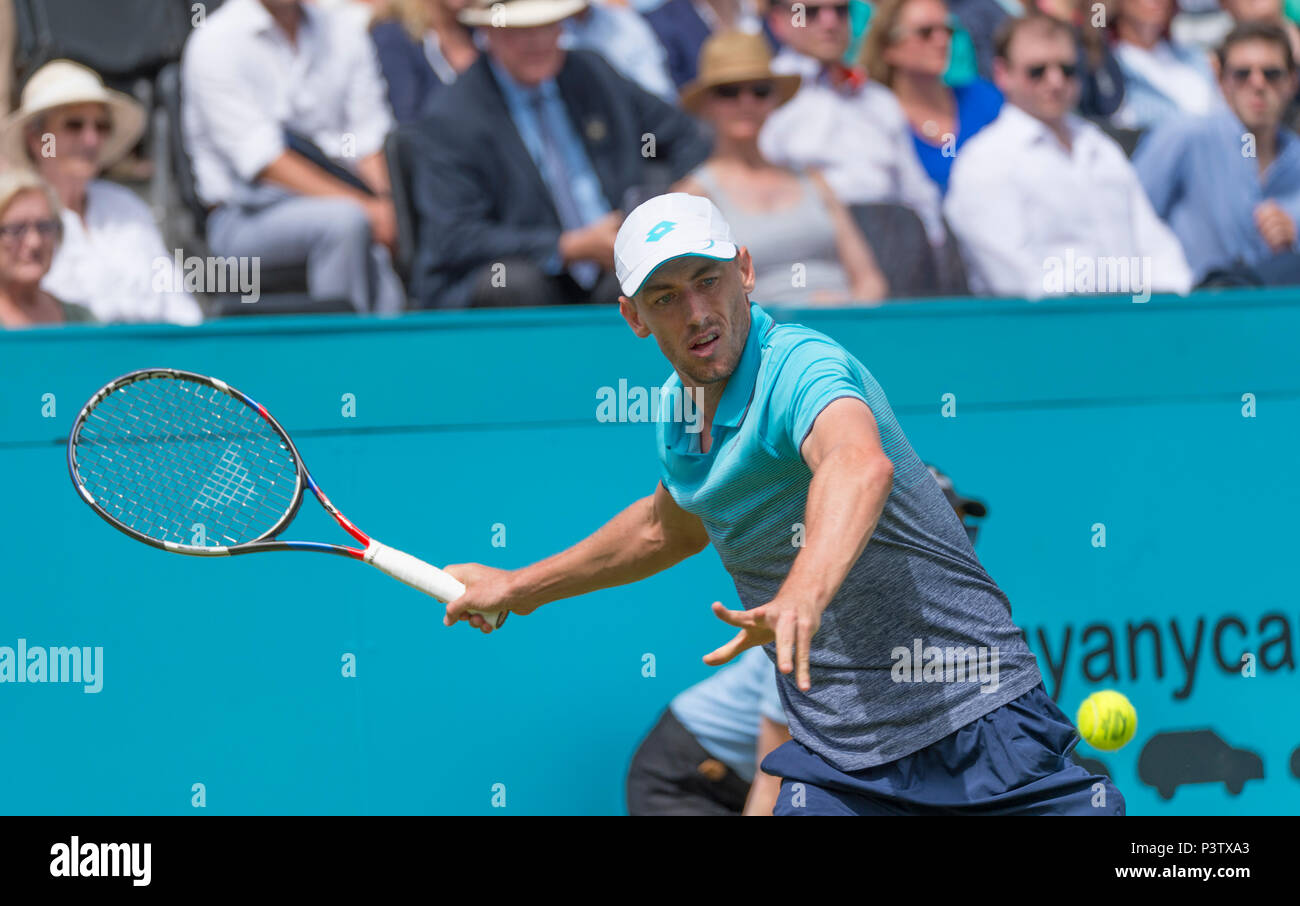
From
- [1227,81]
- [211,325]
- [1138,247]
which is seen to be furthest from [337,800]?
[1227,81]

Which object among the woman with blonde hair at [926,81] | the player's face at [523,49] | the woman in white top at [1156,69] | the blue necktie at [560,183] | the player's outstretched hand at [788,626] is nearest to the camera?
the player's outstretched hand at [788,626]

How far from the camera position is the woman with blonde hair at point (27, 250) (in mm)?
4328

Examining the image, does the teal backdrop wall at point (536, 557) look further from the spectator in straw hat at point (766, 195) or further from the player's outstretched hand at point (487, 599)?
the player's outstretched hand at point (487, 599)

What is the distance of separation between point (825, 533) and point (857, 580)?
0.35m

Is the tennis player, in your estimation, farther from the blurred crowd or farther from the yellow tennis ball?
the blurred crowd

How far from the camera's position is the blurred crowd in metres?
4.43

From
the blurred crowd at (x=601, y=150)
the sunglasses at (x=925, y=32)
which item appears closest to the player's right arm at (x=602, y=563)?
the blurred crowd at (x=601, y=150)

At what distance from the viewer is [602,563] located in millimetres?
3051

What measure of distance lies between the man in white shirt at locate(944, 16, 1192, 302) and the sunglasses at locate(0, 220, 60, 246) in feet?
8.14

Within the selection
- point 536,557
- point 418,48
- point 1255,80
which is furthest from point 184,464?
point 1255,80

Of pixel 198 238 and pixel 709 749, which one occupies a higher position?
pixel 198 238

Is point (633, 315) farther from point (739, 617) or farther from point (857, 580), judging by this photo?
point (739, 617)

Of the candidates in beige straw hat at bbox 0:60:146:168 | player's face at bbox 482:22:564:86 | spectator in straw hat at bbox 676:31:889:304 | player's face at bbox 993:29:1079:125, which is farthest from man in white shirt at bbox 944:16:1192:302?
beige straw hat at bbox 0:60:146:168

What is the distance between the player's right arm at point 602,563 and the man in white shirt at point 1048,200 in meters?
1.93
